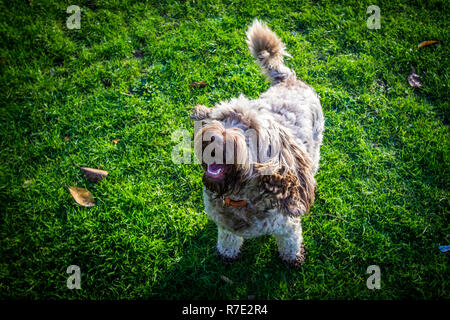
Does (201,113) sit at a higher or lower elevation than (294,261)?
higher

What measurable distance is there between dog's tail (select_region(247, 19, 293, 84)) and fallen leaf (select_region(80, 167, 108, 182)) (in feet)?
8.81

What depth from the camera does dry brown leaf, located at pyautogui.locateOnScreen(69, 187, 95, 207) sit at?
3.61 meters

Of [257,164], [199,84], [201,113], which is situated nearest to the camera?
[257,164]

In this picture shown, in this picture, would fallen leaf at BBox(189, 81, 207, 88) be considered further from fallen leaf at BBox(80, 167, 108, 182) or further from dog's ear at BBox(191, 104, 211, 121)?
dog's ear at BBox(191, 104, 211, 121)

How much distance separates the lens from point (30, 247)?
330 centimetres

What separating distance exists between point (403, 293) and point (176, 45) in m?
5.21

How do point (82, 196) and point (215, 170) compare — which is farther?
point (82, 196)

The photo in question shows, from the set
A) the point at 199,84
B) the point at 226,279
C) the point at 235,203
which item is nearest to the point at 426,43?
the point at 199,84

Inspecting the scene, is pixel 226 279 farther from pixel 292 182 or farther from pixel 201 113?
pixel 201 113

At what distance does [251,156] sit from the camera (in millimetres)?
2195

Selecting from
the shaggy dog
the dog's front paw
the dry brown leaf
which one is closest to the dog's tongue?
the shaggy dog

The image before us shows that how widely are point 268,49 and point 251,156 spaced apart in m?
1.98

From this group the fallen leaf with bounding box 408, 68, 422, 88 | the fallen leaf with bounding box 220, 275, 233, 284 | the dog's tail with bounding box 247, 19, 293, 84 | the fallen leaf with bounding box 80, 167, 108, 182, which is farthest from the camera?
the fallen leaf with bounding box 408, 68, 422, 88

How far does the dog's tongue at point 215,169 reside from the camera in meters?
2.17
